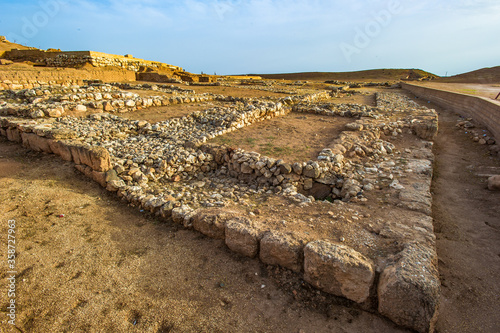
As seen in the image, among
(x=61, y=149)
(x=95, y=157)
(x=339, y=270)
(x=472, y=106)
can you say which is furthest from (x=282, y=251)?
(x=472, y=106)

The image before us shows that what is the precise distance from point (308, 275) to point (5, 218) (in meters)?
4.11

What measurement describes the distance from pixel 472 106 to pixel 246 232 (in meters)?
11.7

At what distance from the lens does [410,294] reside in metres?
2.07

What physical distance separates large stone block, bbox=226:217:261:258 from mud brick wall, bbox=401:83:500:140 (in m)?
8.13

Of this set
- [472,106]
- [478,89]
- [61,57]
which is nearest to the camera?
[472,106]

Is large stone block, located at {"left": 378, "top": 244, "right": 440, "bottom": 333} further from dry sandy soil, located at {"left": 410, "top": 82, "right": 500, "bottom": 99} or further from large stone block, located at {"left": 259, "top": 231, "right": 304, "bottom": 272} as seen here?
dry sandy soil, located at {"left": 410, "top": 82, "right": 500, "bottom": 99}

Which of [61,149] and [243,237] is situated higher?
[61,149]

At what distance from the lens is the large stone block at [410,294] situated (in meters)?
2.06

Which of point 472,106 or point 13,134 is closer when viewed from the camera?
point 13,134

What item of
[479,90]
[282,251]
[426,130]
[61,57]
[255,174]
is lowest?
[282,251]

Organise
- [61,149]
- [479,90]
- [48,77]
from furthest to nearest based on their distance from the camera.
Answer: [479,90] < [48,77] < [61,149]

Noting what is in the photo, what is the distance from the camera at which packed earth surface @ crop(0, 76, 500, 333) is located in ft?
7.38

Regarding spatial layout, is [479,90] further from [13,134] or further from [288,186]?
[13,134]

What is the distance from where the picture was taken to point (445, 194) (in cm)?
443
